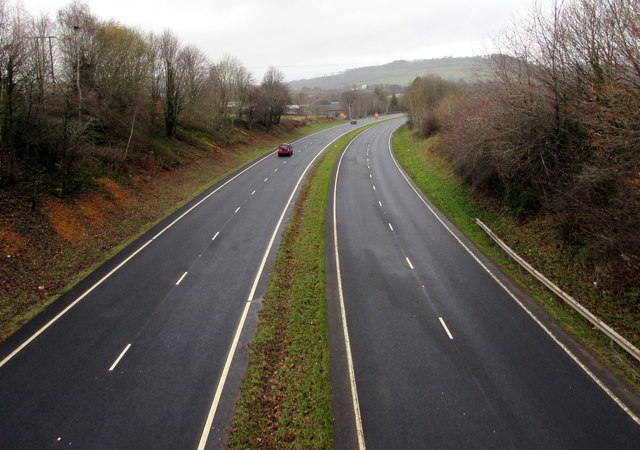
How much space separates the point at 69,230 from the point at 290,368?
48.8 feet

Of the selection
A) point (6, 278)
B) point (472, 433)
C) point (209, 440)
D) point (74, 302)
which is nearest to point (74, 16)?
point (6, 278)

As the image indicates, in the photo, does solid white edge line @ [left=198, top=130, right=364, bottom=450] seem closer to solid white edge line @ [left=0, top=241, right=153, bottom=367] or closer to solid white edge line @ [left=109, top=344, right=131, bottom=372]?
solid white edge line @ [left=109, top=344, right=131, bottom=372]

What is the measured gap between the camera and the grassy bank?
43.5 feet

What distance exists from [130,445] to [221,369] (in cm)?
273

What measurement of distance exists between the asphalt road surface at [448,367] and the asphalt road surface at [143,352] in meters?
3.37

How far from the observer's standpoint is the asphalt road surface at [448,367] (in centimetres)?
792

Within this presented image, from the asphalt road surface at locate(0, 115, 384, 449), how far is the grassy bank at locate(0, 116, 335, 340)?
967 mm

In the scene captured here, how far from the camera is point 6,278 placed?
13516mm

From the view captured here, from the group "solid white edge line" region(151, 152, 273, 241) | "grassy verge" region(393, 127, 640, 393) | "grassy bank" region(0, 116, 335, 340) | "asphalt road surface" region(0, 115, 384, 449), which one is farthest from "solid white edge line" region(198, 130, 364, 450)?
"grassy verge" region(393, 127, 640, 393)

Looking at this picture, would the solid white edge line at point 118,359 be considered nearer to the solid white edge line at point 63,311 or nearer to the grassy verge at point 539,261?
the solid white edge line at point 63,311

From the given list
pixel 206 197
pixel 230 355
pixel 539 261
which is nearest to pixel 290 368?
pixel 230 355

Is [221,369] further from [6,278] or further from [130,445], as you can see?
[6,278]

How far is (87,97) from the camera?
84.4ft

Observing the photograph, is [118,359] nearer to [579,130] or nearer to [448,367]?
[448,367]
